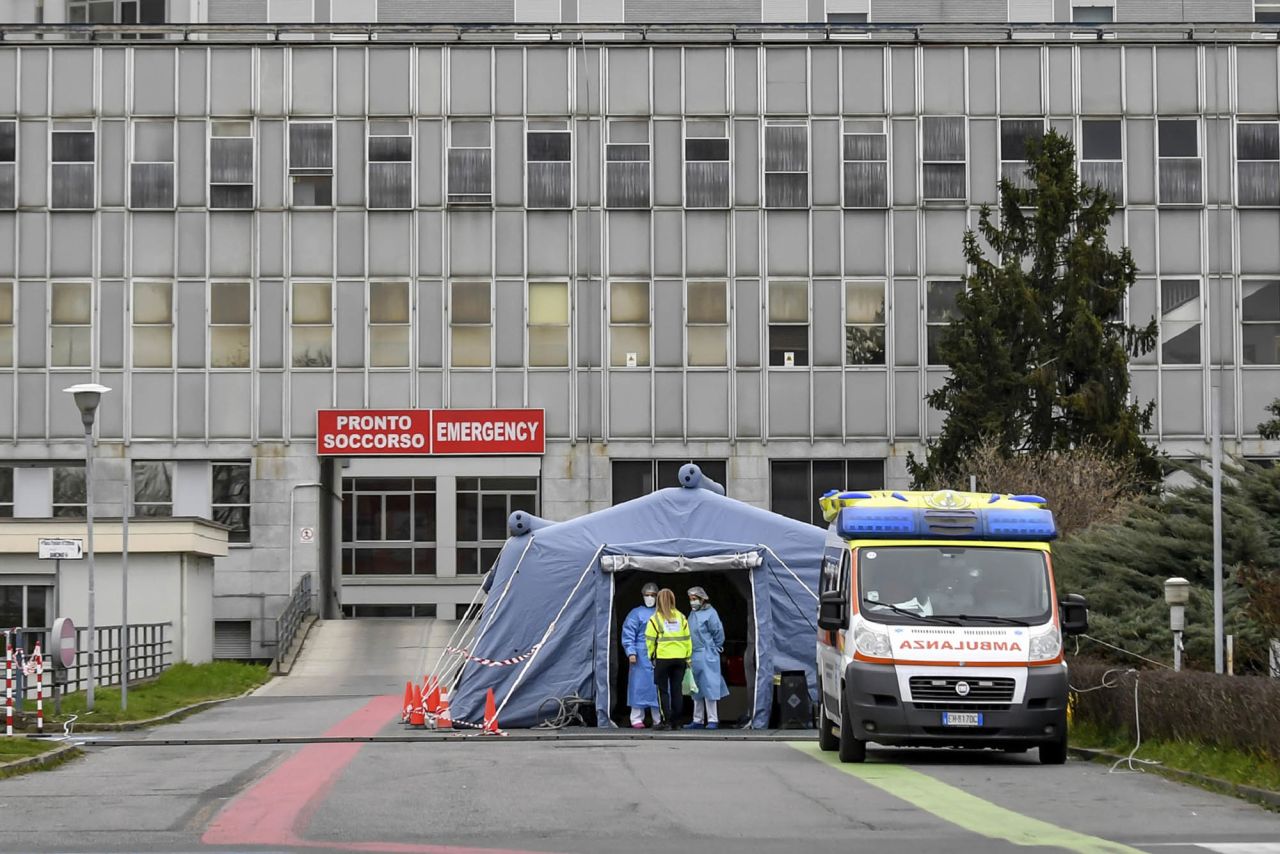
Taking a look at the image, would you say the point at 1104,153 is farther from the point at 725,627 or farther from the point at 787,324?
the point at 725,627

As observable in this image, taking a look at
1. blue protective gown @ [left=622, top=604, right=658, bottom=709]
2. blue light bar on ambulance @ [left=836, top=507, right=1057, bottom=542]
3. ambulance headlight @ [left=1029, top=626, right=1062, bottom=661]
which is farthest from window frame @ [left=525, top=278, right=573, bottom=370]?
ambulance headlight @ [left=1029, top=626, right=1062, bottom=661]

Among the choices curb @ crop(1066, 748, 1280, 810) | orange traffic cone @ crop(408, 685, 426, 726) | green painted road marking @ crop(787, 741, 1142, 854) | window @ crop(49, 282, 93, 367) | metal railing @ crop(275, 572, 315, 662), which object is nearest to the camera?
green painted road marking @ crop(787, 741, 1142, 854)

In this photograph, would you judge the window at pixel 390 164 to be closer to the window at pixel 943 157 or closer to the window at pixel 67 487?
the window at pixel 67 487

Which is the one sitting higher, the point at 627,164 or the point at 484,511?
the point at 627,164

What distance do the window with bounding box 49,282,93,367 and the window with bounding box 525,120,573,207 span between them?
37.9 feet

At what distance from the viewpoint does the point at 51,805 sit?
16.2 m

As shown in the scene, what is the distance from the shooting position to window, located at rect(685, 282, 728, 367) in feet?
177

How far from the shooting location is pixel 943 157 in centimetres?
5412

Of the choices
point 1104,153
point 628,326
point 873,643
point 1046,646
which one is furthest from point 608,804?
point 1104,153

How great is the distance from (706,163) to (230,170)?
39.9ft

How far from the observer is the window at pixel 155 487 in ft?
176

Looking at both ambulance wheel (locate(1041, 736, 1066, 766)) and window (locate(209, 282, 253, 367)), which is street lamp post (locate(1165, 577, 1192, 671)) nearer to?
ambulance wheel (locate(1041, 736, 1066, 766))

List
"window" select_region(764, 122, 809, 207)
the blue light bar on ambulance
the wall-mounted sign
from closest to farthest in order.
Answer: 1. the blue light bar on ambulance
2. the wall-mounted sign
3. "window" select_region(764, 122, 809, 207)

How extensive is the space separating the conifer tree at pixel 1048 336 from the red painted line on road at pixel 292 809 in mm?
22570
